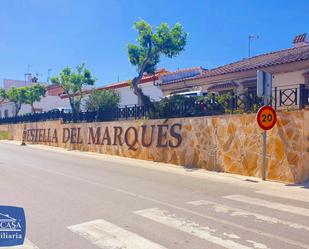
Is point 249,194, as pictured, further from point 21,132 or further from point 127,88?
point 21,132

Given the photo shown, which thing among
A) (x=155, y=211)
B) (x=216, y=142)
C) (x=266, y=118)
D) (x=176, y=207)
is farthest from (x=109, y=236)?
(x=216, y=142)

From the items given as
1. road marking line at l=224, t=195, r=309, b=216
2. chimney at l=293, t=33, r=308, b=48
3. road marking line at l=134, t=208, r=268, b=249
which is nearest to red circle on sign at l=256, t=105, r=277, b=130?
road marking line at l=224, t=195, r=309, b=216

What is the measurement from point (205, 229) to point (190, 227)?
243 mm

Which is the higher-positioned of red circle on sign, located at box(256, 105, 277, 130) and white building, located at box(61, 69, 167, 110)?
white building, located at box(61, 69, 167, 110)

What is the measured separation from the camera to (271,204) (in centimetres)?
723

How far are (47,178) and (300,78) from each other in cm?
1170

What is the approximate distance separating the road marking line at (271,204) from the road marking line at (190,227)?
2.12 m

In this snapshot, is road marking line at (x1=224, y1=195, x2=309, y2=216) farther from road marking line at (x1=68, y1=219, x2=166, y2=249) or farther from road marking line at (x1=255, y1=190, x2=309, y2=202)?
road marking line at (x1=68, y1=219, x2=166, y2=249)

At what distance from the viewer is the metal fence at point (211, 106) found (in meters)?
11.5

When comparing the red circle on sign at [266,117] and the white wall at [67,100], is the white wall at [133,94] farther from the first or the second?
the red circle on sign at [266,117]

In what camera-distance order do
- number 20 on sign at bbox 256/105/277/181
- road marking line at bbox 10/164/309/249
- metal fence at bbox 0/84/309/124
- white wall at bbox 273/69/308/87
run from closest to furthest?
road marking line at bbox 10/164/309/249
number 20 on sign at bbox 256/105/277/181
metal fence at bbox 0/84/309/124
white wall at bbox 273/69/308/87

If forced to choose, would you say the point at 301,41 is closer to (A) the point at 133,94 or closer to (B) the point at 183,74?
(B) the point at 183,74

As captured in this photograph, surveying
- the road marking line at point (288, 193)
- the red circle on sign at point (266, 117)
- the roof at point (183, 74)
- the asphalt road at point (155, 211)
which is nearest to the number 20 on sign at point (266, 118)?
the red circle on sign at point (266, 117)

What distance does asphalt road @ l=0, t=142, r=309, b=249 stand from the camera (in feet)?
15.8
